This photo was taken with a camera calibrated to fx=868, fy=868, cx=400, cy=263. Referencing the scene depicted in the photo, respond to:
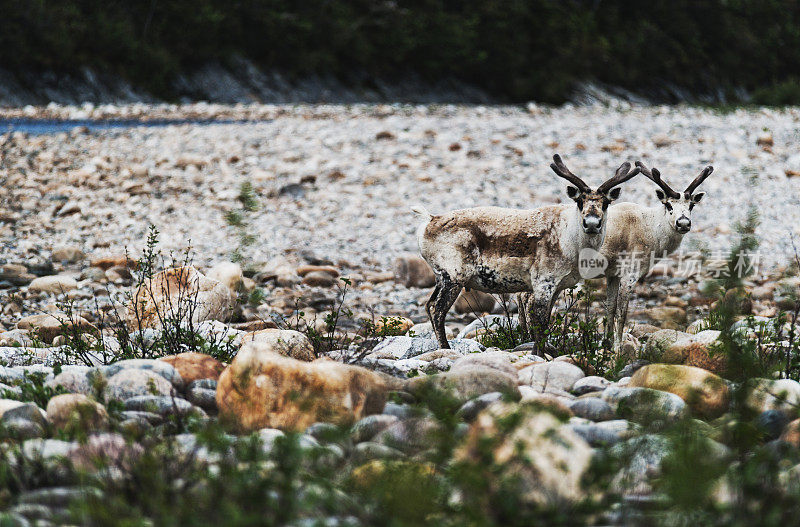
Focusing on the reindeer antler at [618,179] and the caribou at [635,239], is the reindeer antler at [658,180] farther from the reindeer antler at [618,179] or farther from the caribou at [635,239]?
the reindeer antler at [618,179]

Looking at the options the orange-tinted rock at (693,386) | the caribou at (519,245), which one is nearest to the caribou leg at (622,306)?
the caribou at (519,245)

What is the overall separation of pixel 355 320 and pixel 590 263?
3053mm

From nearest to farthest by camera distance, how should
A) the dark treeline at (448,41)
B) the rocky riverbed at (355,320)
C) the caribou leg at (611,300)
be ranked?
1. the rocky riverbed at (355,320)
2. the caribou leg at (611,300)
3. the dark treeline at (448,41)

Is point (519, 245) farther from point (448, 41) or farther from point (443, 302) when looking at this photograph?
point (448, 41)

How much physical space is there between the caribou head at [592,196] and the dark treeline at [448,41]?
3031cm

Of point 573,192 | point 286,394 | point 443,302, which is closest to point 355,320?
point 443,302

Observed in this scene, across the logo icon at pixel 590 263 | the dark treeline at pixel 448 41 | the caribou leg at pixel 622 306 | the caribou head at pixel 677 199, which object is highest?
the dark treeline at pixel 448 41

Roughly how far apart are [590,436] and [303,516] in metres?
1.41

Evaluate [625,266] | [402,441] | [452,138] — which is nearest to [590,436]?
[402,441]

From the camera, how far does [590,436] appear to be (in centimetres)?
375

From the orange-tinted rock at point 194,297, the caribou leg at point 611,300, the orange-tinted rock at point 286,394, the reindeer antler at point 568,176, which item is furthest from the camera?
the orange-tinted rock at point 194,297

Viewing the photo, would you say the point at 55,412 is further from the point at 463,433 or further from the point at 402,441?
the point at 463,433

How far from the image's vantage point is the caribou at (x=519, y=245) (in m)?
6.03

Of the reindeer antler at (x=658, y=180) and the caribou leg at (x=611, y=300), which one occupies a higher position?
the reindeer antler at (x=658, y=180)
